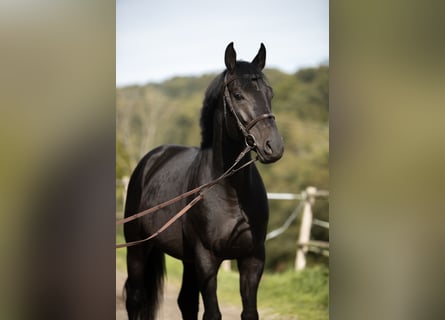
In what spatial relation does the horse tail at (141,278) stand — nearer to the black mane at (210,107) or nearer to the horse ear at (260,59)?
the black mane at (210,107)

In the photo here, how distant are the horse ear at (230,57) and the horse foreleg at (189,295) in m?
1.25

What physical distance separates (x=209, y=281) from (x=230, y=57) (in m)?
1.14

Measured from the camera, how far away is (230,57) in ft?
8.96

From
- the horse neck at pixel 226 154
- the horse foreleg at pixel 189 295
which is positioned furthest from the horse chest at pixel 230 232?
Answer: the horse foreleg at pixel 189 295

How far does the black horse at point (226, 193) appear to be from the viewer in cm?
263

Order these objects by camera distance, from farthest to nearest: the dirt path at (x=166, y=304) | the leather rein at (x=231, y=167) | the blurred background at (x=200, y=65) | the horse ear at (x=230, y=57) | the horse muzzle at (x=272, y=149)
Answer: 1. the dirt path at (x=166, y=304)
2. the blurred background at (x=200, y=65)
3. the horse ear at (x=230, y=57)
4. the leather rein at (x=231, y=167)
5. the horse muzzle at (x=272, y=149)

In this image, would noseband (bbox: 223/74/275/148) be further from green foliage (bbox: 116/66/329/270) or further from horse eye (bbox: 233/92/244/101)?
green foliage (bbox: 116/66/329/270)

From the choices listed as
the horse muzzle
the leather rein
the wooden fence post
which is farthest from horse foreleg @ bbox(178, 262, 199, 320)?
the wooden fence post

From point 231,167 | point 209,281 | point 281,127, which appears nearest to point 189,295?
point 209,281

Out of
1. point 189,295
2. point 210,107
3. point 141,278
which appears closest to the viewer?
point 210,107

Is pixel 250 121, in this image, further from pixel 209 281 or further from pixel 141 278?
pixel 141 278

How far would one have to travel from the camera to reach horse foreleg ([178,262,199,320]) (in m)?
3.33
